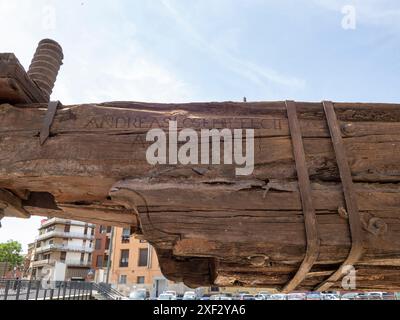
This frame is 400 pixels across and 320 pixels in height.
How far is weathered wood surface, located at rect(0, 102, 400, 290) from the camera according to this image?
1.63 metres

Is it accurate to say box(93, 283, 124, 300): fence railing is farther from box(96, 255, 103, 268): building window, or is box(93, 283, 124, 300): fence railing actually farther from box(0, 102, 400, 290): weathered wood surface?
box(96, 255, 103, 268): building window

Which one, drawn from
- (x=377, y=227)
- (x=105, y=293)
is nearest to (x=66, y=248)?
(x=105, y=293)

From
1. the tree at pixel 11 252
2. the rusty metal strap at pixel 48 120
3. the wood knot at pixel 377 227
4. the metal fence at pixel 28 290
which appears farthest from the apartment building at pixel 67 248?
the wood knot at pixel 377 227

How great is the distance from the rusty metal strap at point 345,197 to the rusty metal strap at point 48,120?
59.7 inches

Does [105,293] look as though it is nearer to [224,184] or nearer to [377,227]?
[224,184]

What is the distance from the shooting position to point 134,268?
42.4 m

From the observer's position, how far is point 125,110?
2.00 metres

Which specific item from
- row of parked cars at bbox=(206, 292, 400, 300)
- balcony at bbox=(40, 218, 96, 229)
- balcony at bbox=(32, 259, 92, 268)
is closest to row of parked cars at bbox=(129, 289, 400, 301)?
row of parked cars at bbox=(206, 292, 400, 300)

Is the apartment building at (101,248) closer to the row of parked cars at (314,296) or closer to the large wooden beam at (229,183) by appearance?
the row of parked cars at (314,296)

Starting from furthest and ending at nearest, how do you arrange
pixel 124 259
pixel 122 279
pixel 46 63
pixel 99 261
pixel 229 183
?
1. pixel 99 261
2. pixel 124 259
3. pixel 122 279
4. pixel 46 63
5. pixel 229 183

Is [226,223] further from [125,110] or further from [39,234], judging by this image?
[39,234]

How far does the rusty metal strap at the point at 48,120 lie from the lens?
192cm

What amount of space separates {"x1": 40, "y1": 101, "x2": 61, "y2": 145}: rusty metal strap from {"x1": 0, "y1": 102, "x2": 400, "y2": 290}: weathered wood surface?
0.12ft

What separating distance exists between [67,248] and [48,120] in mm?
67412
